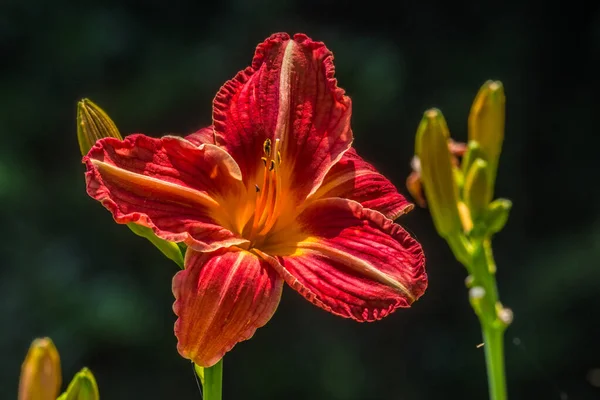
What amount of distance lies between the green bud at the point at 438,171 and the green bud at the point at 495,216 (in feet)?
0.11

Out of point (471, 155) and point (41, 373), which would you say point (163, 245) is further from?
point (471, 155)

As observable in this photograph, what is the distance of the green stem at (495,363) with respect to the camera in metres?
1.02

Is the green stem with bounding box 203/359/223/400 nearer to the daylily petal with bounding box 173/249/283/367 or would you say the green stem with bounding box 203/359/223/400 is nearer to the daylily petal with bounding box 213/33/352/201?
the daylily petal with bounding box 173/249/283/367

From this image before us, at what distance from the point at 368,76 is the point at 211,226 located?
207 centimetres

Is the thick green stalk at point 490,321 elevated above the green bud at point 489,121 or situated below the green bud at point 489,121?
below

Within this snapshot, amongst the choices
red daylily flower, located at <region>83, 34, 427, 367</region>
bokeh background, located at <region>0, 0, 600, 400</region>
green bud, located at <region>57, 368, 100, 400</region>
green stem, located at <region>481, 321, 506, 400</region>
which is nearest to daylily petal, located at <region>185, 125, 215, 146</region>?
red daylily flower, located at <region>83, 34, 427, 367</region>

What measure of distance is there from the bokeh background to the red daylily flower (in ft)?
6.18

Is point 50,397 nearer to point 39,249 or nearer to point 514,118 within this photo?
point 39,249

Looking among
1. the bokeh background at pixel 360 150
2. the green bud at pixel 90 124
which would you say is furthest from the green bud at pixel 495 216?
the bokeh background at pixel 360 150

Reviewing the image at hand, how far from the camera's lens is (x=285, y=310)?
10.0 feet

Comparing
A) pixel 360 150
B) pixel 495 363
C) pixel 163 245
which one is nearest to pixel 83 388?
pixel 163 245

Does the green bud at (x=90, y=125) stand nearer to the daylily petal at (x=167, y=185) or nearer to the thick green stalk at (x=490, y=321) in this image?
the daylily petal at (x=167, y=185)

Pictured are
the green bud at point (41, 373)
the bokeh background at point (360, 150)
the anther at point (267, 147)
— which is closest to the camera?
the green bud at point (41, 373)

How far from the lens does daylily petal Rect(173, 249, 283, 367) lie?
27.5 inches
